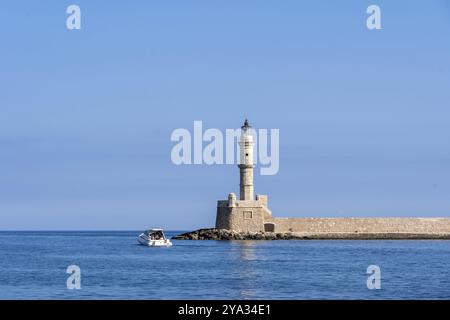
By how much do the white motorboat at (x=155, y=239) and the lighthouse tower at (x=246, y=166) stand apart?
269 inches

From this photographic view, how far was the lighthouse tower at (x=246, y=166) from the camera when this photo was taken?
229 feet

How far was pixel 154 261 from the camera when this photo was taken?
48719 mm

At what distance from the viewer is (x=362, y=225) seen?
7925 centimetres

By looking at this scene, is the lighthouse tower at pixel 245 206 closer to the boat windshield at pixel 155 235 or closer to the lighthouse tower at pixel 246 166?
the lighthouse tower at pixel 246 166

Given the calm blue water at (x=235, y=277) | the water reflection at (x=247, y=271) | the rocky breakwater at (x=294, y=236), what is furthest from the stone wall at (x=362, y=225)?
the calm blue water at (x=235, y=277)

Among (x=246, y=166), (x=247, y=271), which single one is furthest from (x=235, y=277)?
(x=246, y=166)

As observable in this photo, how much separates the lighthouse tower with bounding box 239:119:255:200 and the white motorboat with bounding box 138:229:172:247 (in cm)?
684

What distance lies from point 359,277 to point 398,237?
4438 cm

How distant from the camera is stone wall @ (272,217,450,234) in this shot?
252ft

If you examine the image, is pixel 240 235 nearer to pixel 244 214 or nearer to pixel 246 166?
pixel 244 214

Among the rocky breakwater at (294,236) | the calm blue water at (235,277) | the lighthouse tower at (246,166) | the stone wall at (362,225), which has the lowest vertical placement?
the calm blue water at (235,277)

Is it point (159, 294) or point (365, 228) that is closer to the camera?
point (159, 294)
